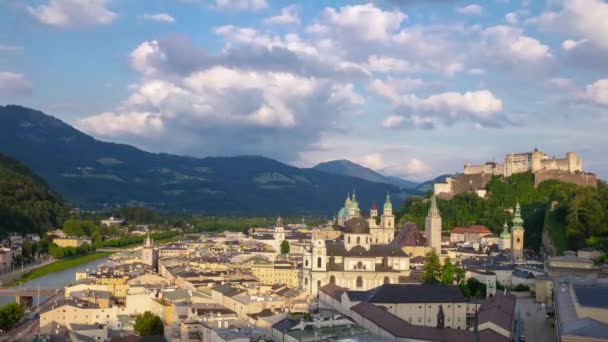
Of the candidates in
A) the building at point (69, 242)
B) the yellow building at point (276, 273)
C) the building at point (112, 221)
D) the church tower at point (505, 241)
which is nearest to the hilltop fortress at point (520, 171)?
the church tower at point (505, 241)

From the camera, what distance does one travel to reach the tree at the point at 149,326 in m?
32.0

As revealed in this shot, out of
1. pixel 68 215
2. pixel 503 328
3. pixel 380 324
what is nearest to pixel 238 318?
pixel 380 324

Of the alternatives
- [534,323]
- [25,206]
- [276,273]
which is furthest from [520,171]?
[25,206]

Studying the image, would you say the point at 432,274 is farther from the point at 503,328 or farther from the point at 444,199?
the point at 444,199

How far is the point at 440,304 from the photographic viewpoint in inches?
1254

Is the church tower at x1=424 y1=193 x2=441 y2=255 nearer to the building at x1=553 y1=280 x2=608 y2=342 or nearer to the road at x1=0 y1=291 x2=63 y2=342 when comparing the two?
the building at x1=553 y1=280 x2=608 y2=342

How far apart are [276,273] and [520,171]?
99.5ft

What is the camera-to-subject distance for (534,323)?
102ft

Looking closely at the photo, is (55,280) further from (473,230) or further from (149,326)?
(473,230)

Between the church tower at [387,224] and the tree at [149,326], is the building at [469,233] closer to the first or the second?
the church tower at [387,224]

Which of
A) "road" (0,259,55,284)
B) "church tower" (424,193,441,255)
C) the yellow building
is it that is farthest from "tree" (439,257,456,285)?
"road" (0,259,55,284)

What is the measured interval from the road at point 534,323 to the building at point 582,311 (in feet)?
4.14

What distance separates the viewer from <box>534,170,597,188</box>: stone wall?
65375 millimetres

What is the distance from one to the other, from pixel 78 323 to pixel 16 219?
185 feet
